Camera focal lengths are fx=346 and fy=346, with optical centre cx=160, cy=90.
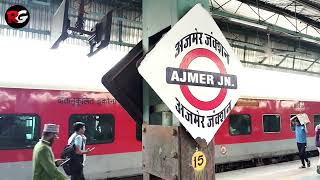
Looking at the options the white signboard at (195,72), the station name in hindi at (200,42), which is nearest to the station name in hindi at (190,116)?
the white signboard at (195,72)

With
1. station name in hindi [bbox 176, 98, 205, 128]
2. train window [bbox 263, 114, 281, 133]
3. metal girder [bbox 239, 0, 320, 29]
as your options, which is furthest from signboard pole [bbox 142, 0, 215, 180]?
train window [bbox 263, 114, 281, 133]

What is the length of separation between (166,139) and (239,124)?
921 centimetres

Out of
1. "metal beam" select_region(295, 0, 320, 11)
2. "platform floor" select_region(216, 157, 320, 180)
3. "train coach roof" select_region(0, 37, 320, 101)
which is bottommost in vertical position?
"platform floor" select_region(216, 157, 320, 180)

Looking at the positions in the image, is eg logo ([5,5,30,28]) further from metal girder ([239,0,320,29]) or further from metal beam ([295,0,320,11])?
metal beam ([295,0,320,11])

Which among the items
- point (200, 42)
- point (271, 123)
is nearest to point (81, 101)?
point (200, 42)

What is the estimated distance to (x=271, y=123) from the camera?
11.7 metres

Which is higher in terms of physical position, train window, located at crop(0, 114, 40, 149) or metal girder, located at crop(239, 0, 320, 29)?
metal girder, located at crop(239, 0, 320, 29)

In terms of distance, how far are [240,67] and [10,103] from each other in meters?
5.96

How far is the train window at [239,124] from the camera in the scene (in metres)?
10.4

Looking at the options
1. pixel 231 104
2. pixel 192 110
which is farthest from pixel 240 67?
pixel 192 110

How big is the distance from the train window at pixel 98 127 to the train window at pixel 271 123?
5.73 metres

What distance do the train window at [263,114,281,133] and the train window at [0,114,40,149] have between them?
7436 millimetres

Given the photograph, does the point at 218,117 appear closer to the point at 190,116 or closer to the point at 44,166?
the point at 190,116

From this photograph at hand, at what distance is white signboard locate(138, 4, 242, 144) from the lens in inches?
60.7
